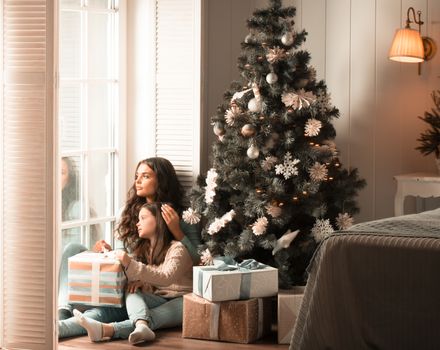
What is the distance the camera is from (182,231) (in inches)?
208

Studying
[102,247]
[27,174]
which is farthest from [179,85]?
[27,174]

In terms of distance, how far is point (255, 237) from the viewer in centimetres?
498

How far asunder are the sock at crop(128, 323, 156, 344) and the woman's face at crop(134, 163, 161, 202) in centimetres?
88

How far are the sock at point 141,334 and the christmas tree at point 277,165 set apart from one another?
57 centimetres

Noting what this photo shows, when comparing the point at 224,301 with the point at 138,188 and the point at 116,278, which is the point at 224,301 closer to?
the point at 116,278

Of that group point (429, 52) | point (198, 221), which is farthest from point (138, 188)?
point (429, 52)

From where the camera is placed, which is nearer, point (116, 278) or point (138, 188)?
point (116, 278)

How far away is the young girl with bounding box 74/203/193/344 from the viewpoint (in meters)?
4.67

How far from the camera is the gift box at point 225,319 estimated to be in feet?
15.4

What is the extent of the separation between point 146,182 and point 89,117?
1.70 ft

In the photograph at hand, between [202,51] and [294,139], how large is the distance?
95 centimetres

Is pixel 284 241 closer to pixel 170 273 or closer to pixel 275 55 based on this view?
pixel 170 273

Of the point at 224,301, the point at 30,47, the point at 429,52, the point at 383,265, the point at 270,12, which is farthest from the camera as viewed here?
the point at 429,52

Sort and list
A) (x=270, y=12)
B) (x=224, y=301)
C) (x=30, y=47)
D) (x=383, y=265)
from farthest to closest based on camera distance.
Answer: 1. (x=270, y=12)
2. (x=224, y=301)
3. (x=30, y=47)
4. (x=383, y=265)
